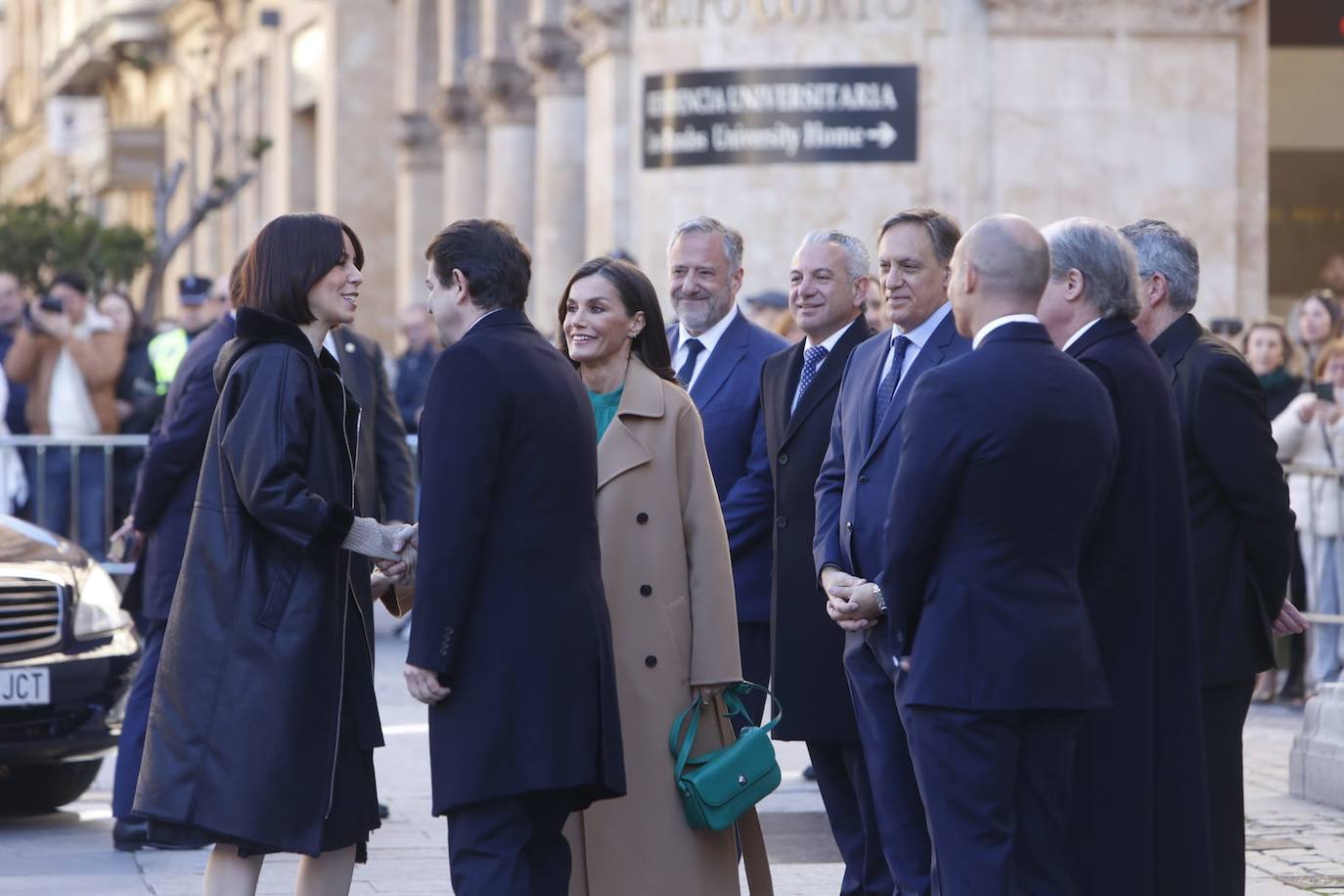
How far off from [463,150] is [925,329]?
21.8 meters

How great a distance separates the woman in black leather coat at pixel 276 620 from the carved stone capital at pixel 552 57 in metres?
17.3

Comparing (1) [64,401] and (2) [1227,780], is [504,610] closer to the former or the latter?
(2) [1227,780]

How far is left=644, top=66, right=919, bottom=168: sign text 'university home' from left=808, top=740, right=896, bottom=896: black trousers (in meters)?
12.5

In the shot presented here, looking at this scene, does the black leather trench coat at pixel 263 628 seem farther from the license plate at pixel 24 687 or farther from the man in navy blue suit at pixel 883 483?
the license plate at pixel 24 687

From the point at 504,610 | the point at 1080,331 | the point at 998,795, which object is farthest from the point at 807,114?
the point at 998,795

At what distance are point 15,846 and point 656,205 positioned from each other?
40.1ft

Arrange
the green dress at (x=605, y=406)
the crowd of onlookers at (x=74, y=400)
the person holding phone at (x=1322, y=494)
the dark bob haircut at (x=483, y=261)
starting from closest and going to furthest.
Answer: the dark bob haircut at (x=483, y=261), the green dress at (x=605, y=406), the person holding phone at (x=1322, y=494), the crowd of onlookers at (x=74, y=400)

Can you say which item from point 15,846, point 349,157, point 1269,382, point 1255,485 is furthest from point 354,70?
point 1255,485

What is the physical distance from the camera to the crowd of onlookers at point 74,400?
14.7 m

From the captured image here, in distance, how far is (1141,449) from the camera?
19.9ft

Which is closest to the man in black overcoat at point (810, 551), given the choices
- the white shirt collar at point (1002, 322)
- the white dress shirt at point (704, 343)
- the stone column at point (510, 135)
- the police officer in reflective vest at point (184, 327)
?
the white dress shirt at point (704, 343)

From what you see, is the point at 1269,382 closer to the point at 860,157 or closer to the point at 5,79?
the point at 860,157

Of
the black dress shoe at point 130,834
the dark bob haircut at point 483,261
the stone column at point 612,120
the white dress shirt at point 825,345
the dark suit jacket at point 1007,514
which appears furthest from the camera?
the stone column at point 612,120

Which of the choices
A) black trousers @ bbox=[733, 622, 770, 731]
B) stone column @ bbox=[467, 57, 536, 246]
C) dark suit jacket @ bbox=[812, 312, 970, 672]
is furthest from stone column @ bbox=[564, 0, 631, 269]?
dark suit jacket @ bbox=[812, 312, 970, 672]
